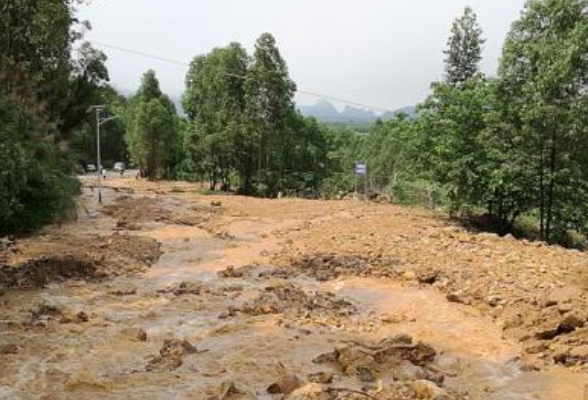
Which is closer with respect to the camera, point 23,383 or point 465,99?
point 23,383

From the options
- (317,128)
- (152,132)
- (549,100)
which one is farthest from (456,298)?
(152,132)

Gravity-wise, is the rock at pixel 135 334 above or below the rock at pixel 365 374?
below

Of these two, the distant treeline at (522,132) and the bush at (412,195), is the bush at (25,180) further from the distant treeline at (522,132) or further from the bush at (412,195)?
the bush at (412,195)

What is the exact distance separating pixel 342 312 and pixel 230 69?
31156mm

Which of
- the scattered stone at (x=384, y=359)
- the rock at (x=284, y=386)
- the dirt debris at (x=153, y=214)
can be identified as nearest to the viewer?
the rock at (x=284, y=386)

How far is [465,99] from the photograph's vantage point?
26.1 m

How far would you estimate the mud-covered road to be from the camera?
10516 mm

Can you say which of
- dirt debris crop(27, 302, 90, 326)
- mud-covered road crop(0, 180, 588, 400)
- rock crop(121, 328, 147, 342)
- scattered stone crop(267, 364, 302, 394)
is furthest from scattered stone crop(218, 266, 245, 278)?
scattered stone crop(267, 364, 302, 394)

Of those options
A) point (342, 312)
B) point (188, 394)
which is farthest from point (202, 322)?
point (188, 394)

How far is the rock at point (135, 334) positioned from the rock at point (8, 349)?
196 centimetres

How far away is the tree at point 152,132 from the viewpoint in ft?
188

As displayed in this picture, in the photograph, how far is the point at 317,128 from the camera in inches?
1948

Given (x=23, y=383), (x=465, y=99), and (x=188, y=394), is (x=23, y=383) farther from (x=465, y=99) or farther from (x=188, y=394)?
(x=465, y=99)

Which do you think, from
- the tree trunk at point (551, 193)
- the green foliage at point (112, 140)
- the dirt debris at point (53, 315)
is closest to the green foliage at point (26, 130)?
the dirt debris at point (53, 315)
